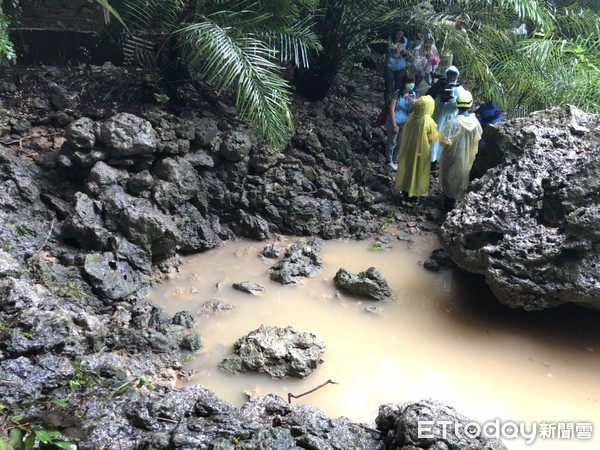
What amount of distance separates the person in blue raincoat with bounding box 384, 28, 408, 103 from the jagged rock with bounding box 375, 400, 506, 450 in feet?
16.5

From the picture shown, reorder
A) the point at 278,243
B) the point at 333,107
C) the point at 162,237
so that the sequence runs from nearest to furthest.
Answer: the point at 162,237, the point at 278,243, the point at 333,107

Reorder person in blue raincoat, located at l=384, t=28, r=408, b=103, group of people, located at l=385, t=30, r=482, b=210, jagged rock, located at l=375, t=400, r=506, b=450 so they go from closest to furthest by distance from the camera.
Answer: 1. jagged rock, located at l=375, t=400, r=506, b=450
2. group of people, located at l=385, t=30, r=482, b=210
3. person in blue raincoat, located at l=384, t=28, r=408, b=103

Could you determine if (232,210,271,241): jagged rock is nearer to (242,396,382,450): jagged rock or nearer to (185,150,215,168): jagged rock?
(185,150,215,168): jagged rock

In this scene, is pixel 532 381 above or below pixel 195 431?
below

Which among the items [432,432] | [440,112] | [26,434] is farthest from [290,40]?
[26,434]

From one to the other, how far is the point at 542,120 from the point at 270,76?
9.40 ft

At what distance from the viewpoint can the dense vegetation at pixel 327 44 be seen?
16.9 feet

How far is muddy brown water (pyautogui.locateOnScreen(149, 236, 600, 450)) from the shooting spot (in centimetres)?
386

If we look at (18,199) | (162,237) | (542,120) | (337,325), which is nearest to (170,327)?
(162,237)

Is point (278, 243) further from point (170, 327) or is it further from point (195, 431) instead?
point (195, 431)

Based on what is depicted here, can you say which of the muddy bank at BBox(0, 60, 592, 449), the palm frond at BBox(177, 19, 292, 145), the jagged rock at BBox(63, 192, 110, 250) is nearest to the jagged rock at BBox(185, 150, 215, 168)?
the muddy bank at BBox(0, 60, 592, 449)

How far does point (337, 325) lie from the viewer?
15.2ft

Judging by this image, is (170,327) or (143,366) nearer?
(143,366)

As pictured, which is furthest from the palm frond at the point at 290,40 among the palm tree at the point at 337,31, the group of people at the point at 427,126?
the group of people at the point at 427,126
